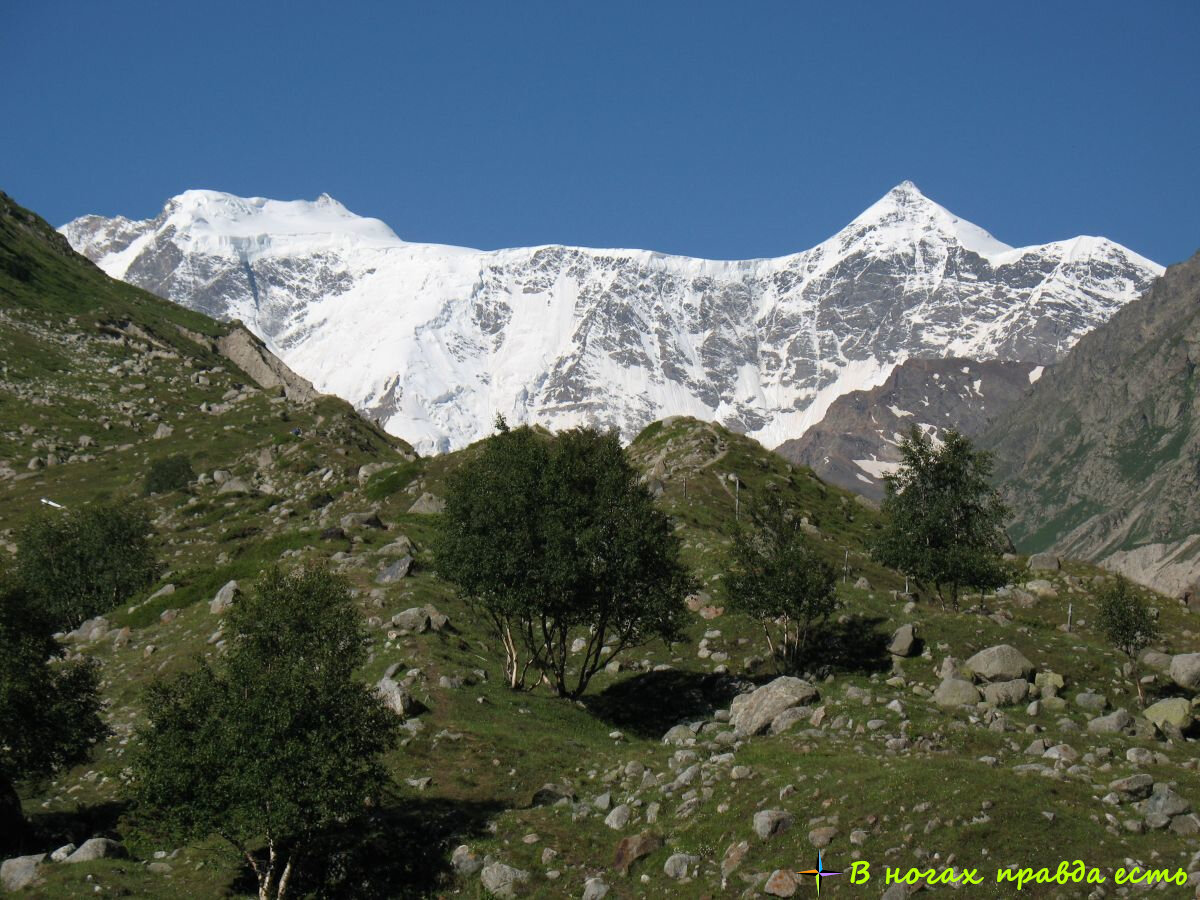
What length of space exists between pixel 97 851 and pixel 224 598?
2470cm

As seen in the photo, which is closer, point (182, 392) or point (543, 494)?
point (543, 494)

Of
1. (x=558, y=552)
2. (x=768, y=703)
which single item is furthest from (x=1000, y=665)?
(x=558, y=552)

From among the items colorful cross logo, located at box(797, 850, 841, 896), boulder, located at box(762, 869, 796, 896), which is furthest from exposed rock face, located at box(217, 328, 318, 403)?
colorful cross logo, located at box(797, 850, 841, 896)

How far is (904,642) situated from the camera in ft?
156

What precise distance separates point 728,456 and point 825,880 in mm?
70926

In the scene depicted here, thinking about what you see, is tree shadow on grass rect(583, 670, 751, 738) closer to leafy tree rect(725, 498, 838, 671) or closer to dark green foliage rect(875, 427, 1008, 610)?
leafy tree rect(725, 498, 838, 671)

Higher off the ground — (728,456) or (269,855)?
(728,456)

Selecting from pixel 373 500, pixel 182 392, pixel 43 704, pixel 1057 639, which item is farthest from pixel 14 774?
pixel 182 392

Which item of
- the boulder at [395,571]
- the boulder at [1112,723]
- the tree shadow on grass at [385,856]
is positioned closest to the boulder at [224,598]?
the boulder at [395,571]

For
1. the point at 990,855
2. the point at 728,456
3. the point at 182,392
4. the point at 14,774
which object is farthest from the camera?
the point at 182,392

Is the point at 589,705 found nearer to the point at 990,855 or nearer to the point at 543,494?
the point at 543,494

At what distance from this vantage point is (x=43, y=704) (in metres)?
35.8

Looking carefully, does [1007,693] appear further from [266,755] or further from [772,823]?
[266,755]

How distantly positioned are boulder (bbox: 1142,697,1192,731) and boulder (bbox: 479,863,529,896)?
2281 centimetres
